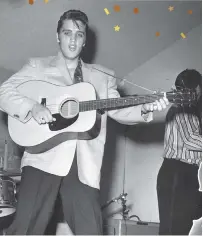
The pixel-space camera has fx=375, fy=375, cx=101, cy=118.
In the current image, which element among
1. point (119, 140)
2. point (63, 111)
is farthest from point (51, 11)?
point (119, 140)

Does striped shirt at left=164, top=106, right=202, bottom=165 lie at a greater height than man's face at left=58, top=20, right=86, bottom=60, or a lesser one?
lesser

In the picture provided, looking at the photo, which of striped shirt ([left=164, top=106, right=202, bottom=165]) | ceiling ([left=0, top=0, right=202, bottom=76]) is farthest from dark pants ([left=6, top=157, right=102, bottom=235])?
ceiling ([left=0, top=0, right=202, bottom=76])

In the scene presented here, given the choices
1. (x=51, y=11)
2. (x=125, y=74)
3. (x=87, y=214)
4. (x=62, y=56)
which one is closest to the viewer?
(x=87, y=214)

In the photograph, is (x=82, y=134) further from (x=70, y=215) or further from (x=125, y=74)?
(x=125, y=74)

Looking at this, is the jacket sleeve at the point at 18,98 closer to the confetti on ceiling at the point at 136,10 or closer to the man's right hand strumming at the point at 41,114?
the man's right hand strumming at the point at 41,114

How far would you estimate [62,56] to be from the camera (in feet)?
7.54

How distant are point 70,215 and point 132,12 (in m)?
2.26

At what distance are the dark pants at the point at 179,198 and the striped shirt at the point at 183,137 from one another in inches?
2.8

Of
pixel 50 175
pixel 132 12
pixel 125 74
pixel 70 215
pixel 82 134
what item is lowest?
pixel 70 215

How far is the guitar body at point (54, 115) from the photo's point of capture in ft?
6.75

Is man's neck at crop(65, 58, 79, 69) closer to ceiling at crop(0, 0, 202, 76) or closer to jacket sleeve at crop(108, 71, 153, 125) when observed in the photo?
jacket sleeve at crop(108, 71, 153, 125)

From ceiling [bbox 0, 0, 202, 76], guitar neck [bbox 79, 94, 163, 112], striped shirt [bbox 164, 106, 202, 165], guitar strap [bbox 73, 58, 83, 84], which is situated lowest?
striped shirt [bbox 164, 106, 202, 165]

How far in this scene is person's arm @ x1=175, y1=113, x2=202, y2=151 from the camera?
2613 millimetres

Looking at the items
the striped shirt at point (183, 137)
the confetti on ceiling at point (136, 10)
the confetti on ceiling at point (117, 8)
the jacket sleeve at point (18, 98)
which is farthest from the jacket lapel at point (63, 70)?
the confetti on ceiling at point (136, 10)
